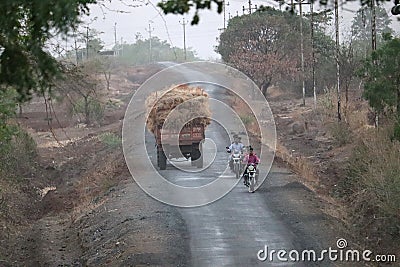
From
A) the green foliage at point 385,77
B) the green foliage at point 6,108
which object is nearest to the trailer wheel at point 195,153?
the green foliage at point 385,77

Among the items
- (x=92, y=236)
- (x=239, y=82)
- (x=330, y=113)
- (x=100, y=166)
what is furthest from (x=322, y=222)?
(x=239, y=82)

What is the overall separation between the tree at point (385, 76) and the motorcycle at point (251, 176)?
436 cm

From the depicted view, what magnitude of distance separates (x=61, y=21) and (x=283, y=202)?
1401 cm

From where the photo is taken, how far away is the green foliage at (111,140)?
130ft

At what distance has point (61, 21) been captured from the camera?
6004 mm

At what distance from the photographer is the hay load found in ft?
80.4

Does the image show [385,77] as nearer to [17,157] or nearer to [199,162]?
[199,162]

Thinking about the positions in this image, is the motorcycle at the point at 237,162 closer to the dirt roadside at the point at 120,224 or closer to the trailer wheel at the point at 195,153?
the dirt roadside at the point at 120,224

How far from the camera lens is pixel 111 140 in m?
40.6

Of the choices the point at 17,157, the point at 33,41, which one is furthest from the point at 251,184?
the point at 33,41

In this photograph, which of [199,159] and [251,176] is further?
[199,159]

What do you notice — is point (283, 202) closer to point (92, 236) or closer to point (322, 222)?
point (322, 222)
